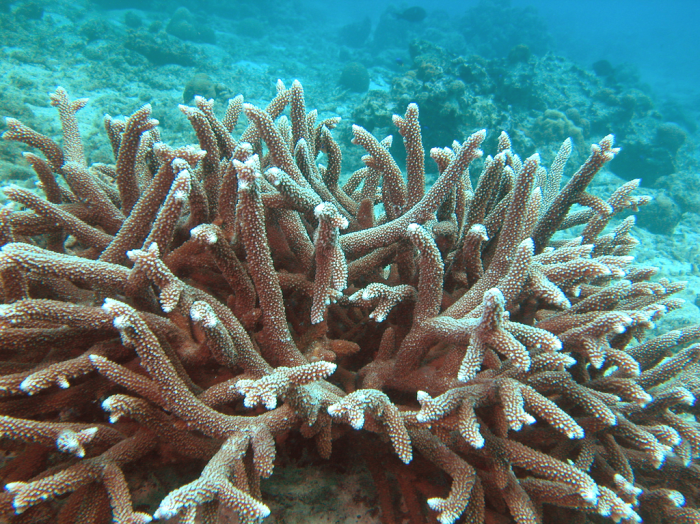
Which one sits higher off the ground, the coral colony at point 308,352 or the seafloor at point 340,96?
the seafloor at point 340,96

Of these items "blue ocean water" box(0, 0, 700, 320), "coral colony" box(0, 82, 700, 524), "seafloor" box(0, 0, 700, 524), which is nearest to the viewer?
"coral colony" box(0, 82, 700, 524)

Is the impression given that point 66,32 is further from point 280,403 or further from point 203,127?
point 280,403

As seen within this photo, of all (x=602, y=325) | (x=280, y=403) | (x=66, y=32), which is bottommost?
(x=280, y=403)

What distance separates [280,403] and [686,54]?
3030 inches

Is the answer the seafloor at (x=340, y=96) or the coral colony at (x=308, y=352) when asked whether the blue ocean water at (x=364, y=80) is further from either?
the coral colony at (x=308, y=352)

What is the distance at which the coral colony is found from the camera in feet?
5.25

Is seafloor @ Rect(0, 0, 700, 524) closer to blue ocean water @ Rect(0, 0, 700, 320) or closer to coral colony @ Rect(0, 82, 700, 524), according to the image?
blue ocean water @ Rect(0, 0, 700, 320)

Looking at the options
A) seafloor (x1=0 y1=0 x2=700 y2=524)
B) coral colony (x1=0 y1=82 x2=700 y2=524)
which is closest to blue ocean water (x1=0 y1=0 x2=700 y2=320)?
seafloor (x1=0 y1=0 x2=700 y2=524)

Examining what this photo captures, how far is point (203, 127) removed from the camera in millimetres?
2188

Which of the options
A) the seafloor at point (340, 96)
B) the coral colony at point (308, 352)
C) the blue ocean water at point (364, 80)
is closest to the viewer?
the coral colony at point (308, 352)

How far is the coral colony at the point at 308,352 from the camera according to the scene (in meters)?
1.60

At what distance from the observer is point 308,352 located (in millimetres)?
2115

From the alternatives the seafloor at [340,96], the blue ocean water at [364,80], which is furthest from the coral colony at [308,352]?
the blue ocean water at [364,80]

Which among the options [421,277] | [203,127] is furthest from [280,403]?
[203,127]
